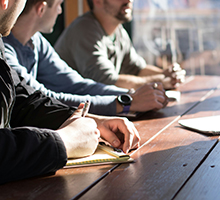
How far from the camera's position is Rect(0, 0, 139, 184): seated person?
2.54 feet

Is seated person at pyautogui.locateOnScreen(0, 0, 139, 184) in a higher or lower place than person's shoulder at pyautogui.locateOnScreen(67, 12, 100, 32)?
lower

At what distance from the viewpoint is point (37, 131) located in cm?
82

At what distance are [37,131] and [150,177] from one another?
0.92 ft

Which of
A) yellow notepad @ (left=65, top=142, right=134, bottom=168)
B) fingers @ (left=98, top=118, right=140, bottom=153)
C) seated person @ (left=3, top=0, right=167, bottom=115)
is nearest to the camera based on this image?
yellow notepad @ (left=65, top=142, right=134, bottom=168)

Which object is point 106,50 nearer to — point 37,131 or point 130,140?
point 130,140

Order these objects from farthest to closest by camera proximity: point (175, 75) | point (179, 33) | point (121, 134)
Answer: point (179, 33)
point (175, 75)
point (121, 134)

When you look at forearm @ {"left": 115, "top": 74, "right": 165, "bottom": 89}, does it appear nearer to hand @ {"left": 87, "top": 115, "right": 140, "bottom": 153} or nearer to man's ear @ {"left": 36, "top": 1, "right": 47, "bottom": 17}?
man's ear @ {"left": 36, "top": 1, "right": 47, "bottom": 17}

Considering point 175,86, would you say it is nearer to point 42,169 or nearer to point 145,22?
point 42,169

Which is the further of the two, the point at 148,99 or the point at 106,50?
the point at 106,50

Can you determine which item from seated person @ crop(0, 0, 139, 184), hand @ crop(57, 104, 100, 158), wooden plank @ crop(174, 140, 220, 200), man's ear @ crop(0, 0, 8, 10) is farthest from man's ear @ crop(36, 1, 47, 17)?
wooden plank @ crop(174, 140, 220, 200)

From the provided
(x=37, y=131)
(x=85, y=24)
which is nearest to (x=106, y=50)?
(x=85, y=24)

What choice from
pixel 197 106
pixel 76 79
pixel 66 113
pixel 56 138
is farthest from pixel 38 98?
pixel 197 106

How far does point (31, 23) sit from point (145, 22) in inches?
154

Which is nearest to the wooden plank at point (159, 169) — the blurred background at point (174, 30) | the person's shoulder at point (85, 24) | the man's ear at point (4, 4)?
the man's ear at point (4, 4)
